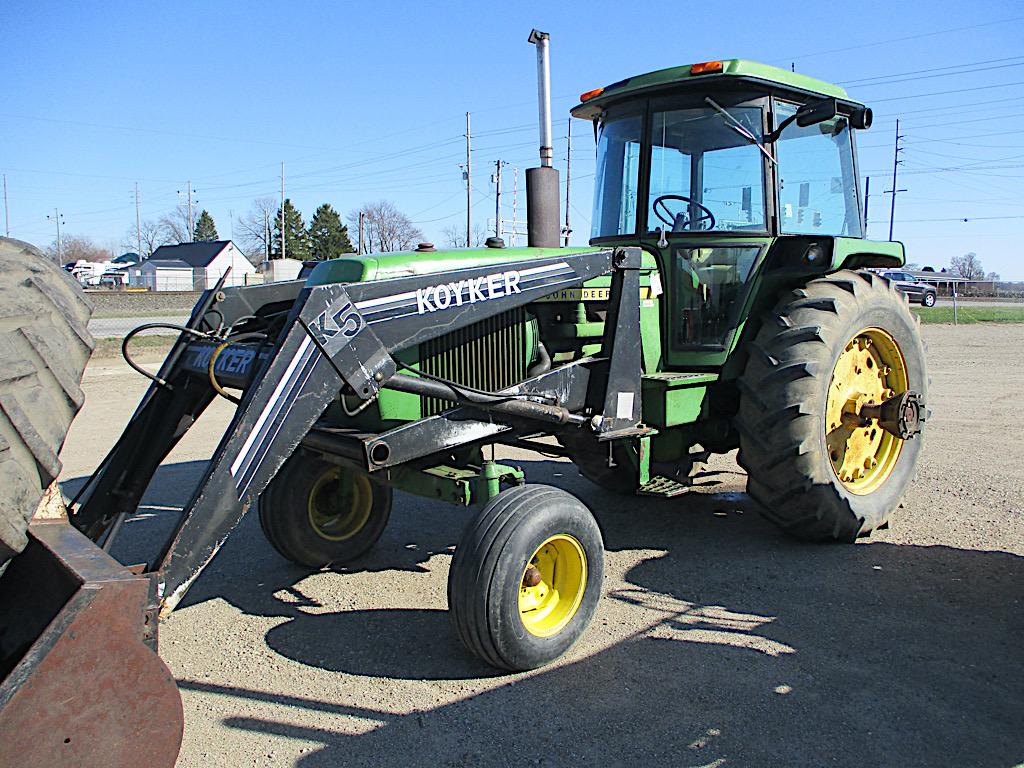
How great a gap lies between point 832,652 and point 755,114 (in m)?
3.09

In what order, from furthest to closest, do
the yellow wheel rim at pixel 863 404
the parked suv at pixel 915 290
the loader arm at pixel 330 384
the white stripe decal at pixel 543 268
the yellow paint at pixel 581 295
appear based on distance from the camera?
the parked suv at pixel 915 290 → the yellow wheel rim at pixel 863 404 → the yellow paint at pixel 581 295 → the white stripe decal at pixel 543 268 → the loader arm at pixel 330 384

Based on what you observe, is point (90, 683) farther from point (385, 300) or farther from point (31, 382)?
point (385, 300)

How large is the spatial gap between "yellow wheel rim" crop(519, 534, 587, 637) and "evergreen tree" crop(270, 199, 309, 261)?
60.5 meters

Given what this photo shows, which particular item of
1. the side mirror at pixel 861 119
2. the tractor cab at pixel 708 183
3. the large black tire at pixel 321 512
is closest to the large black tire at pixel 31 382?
the large black tire at pixel 321 512

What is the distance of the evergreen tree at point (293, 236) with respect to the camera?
205ft

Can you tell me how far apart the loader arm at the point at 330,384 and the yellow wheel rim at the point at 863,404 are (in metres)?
1.54

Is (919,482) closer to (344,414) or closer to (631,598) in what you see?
(631,598)

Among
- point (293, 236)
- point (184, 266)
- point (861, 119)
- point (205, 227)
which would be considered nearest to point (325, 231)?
point (293, 236)

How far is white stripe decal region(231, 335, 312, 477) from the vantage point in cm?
323

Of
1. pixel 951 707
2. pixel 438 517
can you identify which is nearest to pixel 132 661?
pixel 951 707

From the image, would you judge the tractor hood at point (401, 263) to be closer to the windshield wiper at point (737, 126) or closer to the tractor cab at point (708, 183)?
the tractor cab at point (708, 183)

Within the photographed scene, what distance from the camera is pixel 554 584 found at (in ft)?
13.0

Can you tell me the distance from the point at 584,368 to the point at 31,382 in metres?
2.71

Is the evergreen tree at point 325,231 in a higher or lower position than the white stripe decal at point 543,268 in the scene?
higher
